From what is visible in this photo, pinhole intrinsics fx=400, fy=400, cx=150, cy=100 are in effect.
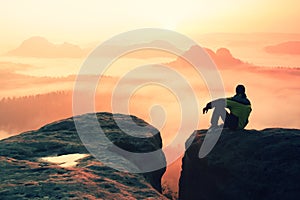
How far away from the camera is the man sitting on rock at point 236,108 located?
19438 millimetres

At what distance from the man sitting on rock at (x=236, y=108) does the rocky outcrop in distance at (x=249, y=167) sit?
1.83 ft

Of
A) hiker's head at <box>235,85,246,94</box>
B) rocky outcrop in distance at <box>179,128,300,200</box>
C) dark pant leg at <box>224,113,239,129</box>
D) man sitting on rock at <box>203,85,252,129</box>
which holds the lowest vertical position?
rocky outcrop in distance at <box>179,128,300,200</box>

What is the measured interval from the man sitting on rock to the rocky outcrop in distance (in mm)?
557

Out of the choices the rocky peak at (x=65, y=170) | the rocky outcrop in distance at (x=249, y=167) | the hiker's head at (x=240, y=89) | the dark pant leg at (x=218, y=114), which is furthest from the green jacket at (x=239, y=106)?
the rocky peak at (x=65, y=170)

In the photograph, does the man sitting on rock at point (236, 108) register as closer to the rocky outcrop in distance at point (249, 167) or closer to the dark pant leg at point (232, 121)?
the dark pant leg at point (232, 121)

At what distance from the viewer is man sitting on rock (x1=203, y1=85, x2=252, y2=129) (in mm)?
19438

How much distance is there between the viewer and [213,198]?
18422 millimetres

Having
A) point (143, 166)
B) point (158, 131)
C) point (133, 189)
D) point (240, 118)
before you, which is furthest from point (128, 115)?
point (133, 189)

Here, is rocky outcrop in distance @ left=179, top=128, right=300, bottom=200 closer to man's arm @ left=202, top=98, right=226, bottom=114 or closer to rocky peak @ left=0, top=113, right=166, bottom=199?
man's arm @ left=202, top=98, right=226, bottom=114

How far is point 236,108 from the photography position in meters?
19.5

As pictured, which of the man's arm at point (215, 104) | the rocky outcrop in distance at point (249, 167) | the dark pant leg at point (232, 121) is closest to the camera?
the rocky outcrop in distance at point (249, 167)

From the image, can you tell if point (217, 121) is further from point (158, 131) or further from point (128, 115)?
point (128, 115)

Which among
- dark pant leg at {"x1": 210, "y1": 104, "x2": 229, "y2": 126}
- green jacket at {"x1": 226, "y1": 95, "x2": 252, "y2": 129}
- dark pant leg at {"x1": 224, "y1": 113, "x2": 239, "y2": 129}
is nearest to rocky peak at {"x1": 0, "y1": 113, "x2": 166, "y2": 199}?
dark pant leg at {"x1": 210, "y1": 104, "x2": 229, "y2": 126}

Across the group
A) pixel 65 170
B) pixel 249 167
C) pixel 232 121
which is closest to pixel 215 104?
pixel 232 121
